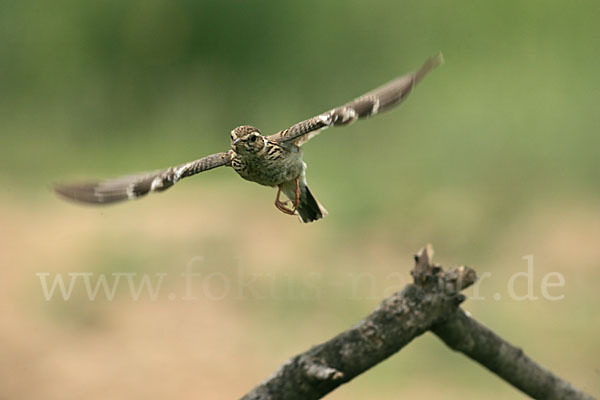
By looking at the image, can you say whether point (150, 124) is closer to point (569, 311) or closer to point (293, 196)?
point (569, 311)

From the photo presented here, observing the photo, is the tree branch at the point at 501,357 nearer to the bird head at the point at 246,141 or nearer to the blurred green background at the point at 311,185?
the bird head at the point at 246,141

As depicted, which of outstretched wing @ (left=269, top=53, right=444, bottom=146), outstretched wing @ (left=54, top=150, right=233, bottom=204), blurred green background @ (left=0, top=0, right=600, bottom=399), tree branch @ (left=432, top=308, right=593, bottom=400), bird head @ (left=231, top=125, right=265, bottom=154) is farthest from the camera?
blurred green background @ (left=0, top=0, right=600, bottom=399)

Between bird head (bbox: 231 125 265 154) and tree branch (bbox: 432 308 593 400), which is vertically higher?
bird head (bbox: 231 125 265 154)

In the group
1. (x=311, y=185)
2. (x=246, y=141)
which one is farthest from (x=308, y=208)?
(x=311, y=185)

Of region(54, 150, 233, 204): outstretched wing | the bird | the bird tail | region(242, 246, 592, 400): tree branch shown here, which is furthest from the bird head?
region(242, 246, 592, 400): tree branch

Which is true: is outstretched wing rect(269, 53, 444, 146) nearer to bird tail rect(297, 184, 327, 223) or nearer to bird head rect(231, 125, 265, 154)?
bird head rect(231, 125, 265, 154)

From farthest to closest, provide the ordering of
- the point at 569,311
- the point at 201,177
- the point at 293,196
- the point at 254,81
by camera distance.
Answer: the point at 254,81 < the point at 201,177 < the point at 569,311 < the point at 293,196

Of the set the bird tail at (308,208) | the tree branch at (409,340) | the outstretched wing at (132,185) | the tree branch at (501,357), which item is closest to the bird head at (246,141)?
the outstretched wing at (132,185)

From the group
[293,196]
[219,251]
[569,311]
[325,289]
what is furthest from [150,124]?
[293,196]
